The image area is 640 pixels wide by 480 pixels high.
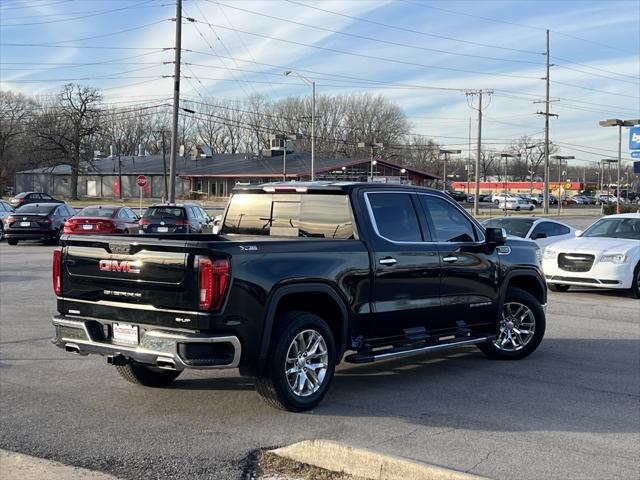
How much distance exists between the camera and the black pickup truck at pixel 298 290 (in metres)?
5.84

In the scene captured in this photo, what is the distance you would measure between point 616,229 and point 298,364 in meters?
11.4

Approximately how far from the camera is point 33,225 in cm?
2700

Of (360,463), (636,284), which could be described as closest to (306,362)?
(360,463)

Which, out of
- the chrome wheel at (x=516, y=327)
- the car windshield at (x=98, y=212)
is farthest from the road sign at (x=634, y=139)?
the car windshield at (x=98, y=212)

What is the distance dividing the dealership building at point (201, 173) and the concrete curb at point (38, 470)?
60320 mm

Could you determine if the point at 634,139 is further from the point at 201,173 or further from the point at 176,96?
the point at 201,173

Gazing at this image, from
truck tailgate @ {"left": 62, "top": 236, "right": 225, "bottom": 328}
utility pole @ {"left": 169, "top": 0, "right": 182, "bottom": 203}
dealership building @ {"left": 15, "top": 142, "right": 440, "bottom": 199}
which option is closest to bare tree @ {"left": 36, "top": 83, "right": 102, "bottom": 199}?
dealership building @ {"left": 15, "top": 142, "right": 440, "bottom": 199}

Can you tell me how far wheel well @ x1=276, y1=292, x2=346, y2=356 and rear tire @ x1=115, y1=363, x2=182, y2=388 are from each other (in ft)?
5.32

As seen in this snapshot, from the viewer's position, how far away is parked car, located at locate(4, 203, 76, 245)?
2697 centimetres

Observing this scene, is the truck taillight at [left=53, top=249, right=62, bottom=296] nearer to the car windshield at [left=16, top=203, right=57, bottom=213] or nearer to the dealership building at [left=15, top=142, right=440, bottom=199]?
the car windshield at [left=16, top=203, right=57, bottom=213]

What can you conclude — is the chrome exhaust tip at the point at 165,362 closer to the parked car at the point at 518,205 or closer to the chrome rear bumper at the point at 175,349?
the chrome rear bumper at the point at 175,349

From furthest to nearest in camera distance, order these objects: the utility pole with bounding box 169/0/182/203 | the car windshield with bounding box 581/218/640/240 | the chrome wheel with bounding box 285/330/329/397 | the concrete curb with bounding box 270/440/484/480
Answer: the utility pole with bounding box 169/0/182/203, the car windshield with bounding box 581/218/640/240, the chrome wheel with bounding box 285/330/329/397, the concrete curb with bounding box 270/440/484/480

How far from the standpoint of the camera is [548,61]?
68.9 m

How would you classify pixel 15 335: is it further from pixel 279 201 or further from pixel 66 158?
pixel 66 158
